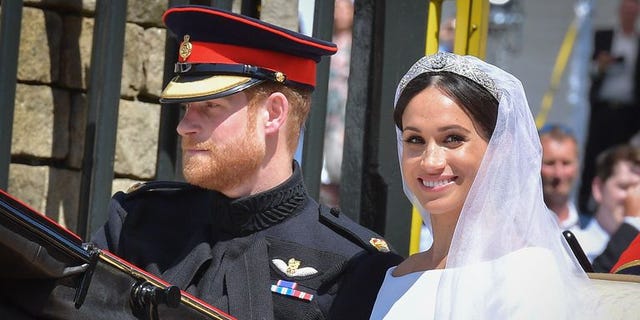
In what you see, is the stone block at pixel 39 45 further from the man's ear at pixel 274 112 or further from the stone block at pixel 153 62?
the man's ear at pixel 274 112

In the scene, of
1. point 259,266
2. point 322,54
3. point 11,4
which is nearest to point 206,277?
point 259,266

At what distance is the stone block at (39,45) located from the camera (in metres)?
4.48

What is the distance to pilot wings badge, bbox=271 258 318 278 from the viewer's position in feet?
11.2

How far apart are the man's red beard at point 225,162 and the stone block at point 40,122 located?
4.03ft

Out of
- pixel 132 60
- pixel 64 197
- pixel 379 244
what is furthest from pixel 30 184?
pixel 379 244

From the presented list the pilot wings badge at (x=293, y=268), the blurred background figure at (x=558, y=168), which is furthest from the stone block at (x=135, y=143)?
the blurred background figure at (x=558, y=168)

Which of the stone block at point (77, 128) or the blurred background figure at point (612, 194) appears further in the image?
the blurred background figure at point (612, 194)

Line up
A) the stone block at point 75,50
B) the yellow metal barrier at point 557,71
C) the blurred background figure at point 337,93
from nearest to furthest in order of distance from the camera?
the stone block at point 75,50 → the blurred background figure at point 337,93 → the yellow metal barrier at point 557,71

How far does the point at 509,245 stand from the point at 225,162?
922mm

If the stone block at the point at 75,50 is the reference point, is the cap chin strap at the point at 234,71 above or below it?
below

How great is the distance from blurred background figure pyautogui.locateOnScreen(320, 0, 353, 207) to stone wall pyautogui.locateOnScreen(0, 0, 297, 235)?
1838 mm

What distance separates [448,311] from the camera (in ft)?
9.23

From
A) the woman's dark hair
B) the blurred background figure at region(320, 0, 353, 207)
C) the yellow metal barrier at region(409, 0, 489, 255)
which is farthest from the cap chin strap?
the blurred background figure at region(320, 0, 353, 207)

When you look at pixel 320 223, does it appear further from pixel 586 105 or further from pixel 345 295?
pixel 586 105
